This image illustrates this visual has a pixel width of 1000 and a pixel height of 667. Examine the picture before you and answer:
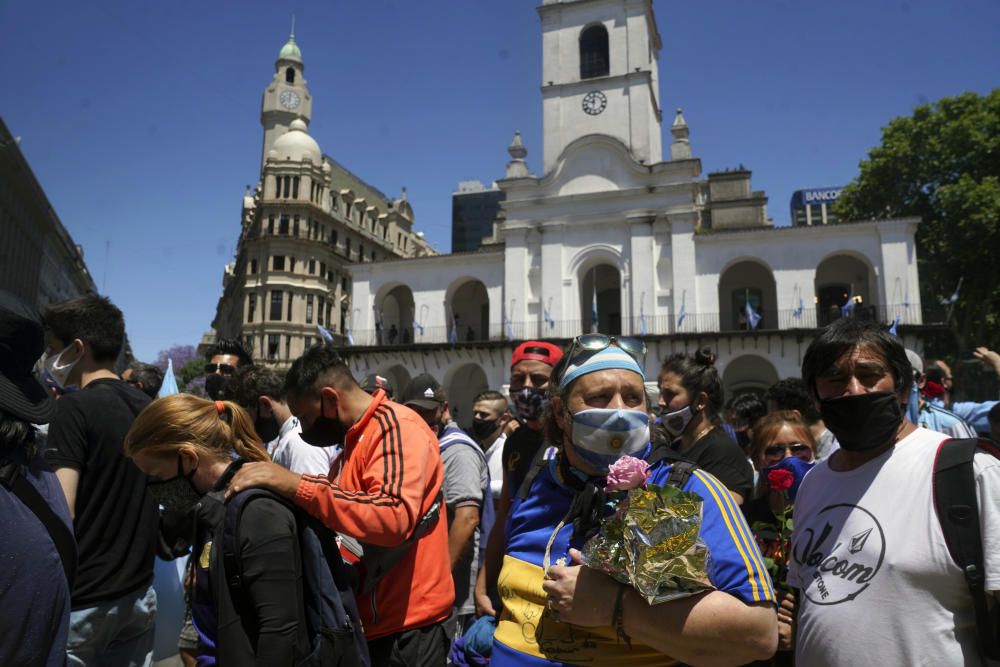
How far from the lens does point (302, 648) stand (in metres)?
2.27

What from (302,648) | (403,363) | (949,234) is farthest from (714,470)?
(949,234)

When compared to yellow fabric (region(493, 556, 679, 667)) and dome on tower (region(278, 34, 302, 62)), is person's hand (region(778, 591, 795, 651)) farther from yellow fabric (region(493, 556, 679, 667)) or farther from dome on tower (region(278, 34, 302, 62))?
dome on tower (region(278, 34, 302, 62))

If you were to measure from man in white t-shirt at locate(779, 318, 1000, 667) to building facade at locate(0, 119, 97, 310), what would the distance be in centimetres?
3140

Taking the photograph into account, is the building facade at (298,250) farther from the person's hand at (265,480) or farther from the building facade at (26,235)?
the person's hand at (265,480)

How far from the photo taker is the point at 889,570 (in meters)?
2.19

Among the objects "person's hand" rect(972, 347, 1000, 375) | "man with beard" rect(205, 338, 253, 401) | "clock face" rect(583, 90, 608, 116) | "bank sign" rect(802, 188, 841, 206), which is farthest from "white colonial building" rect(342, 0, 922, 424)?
"bank sign" rect(802, 188, 841, 206)

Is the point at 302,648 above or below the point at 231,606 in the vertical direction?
below

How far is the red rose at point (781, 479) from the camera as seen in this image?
3.63m

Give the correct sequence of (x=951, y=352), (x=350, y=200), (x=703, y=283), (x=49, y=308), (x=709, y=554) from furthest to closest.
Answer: (x=350, y=200) → (x=951, y=352) → (x=703, y=283) → (x=49, y=308) → (x=709, y=554)

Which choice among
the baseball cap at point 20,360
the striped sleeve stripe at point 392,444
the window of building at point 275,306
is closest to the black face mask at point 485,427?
the striped sleeve stripe at point 392,444

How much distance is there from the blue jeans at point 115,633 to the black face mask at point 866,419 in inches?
133

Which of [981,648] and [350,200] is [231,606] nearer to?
[981,648]

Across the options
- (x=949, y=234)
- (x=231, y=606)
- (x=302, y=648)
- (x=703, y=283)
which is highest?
(x=949, y=234)

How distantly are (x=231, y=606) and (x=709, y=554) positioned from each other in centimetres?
158
